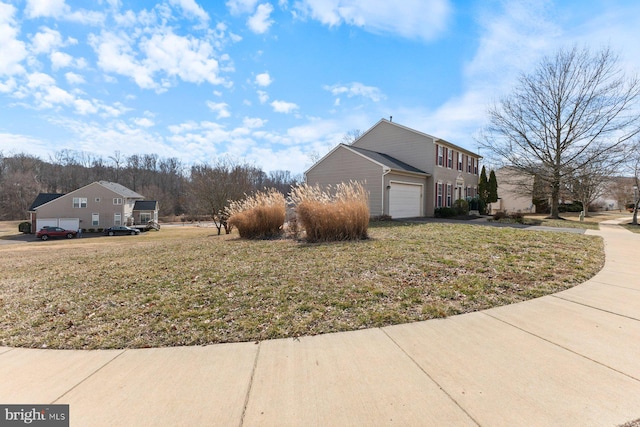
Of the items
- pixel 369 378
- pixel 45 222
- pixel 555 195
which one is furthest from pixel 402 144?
pixel 45 222

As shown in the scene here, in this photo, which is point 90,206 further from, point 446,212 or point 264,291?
point 264,291

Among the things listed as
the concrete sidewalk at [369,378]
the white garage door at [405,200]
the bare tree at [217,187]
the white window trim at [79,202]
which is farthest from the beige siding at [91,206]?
the concrete sidewalk at [369,378]

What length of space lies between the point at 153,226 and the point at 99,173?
3096 centimetres

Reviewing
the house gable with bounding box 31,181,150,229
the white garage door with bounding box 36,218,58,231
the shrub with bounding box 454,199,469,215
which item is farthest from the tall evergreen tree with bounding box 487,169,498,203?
the white garage door with bounding box 36,218,58,231

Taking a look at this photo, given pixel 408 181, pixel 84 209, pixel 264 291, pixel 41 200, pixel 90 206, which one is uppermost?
pixel 408 181

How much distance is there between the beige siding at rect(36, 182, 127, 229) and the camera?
3534 centimetres

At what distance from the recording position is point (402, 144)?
19969 millimetres

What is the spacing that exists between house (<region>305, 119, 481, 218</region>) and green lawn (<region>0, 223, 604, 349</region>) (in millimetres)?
9705

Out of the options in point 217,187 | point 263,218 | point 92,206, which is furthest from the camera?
point 92,206

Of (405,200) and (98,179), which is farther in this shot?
(98,179)

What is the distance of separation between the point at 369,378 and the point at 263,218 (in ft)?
27.6

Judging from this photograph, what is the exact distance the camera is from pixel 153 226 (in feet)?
131

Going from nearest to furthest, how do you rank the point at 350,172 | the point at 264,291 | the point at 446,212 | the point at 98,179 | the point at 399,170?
the point at 264,291
the point at 399,170
the point at 350,172
the point at 446,212
the point at 98,179

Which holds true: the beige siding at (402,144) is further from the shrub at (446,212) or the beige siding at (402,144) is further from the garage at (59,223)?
the garage at (59,223)
